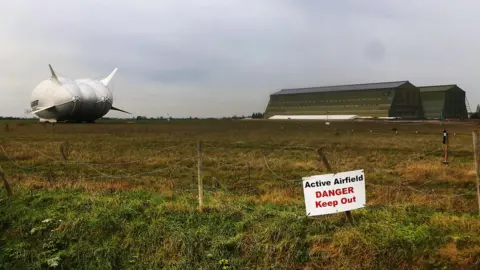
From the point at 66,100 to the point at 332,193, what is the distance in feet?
265

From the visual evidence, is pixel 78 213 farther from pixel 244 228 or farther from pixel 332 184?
pixel 332 184

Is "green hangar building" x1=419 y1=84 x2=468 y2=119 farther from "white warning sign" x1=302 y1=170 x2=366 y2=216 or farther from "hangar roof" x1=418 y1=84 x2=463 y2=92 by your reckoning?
"white warning sign" x1=302 y1=170 x2=366 y2=216

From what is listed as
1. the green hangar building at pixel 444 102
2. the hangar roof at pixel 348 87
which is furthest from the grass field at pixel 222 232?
the green hangar building at pixel 444 102

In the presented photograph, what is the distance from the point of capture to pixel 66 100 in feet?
258

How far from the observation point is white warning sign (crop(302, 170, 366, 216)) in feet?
23.3

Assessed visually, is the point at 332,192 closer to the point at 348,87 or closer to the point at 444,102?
the point at 444,102

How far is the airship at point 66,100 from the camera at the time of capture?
7919cm

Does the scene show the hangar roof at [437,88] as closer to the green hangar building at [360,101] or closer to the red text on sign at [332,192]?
the green hangar building at [360,101]

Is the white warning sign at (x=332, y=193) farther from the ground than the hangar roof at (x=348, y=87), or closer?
closer

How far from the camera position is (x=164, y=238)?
7363mm

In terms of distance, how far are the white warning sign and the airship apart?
263 feet

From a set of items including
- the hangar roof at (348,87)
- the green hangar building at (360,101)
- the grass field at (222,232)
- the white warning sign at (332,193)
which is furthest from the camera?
the hangar roof at (348,87)

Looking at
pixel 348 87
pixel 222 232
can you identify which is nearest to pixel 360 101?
pixel 348 87

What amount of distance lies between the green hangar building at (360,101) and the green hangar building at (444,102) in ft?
12.4
